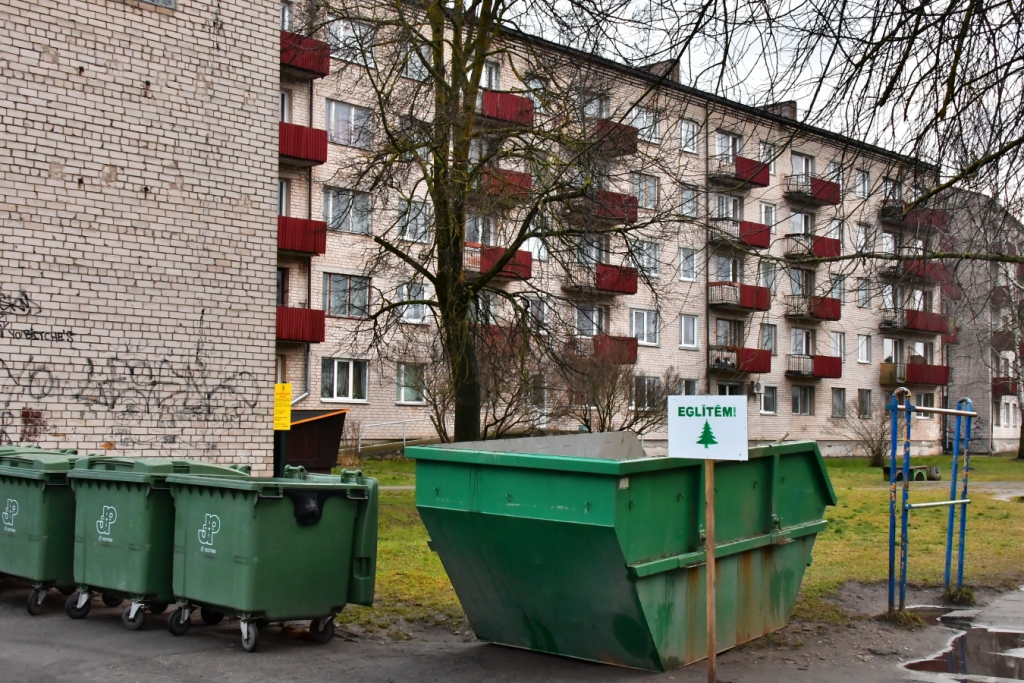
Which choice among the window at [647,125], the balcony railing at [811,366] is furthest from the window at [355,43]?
the balcony railing at [811,366]

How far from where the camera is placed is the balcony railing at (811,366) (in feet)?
155

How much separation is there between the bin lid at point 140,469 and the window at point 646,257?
6.96m

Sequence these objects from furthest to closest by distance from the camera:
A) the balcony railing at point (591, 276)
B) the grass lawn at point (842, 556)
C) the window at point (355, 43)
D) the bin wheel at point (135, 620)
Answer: the window at point (355, 43), the balcony railing at point (591, 276), the grass lawn at point (842, 556), the bin wheel at point (135, 620)

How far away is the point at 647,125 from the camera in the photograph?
24.0 feet

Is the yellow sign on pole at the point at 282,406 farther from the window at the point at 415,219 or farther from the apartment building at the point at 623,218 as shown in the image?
the window at the point at 415,219

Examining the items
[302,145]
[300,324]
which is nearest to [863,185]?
[300,324]

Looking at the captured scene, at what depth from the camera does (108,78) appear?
12477 millimetres

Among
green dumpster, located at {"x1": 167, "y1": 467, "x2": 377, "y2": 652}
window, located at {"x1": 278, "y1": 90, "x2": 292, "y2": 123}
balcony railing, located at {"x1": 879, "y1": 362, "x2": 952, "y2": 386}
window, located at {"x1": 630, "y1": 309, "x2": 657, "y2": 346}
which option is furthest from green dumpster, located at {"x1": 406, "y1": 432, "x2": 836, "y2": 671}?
balcony railing, located at {"x1": 879, "y1": 362, "x2": 952, "y2": 386}

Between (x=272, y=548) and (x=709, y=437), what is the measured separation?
10.2 ft

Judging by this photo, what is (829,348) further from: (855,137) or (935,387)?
(855,137)

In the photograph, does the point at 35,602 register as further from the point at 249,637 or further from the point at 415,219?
the point at 415,219

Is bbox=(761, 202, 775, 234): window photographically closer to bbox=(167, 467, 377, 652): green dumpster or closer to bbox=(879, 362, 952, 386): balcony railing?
bbox=(167, 467, 377, 652): green dumpster

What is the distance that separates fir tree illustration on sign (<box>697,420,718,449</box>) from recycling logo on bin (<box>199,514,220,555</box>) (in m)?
3.49

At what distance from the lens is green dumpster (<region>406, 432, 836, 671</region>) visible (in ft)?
19.7
